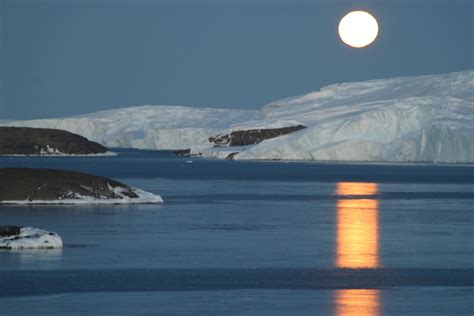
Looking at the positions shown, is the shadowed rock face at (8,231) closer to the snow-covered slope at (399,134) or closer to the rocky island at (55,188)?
the rocky island at (55,188)

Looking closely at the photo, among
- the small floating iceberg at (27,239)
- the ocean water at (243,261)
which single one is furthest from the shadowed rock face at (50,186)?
the small floating iceberg at (27,239)

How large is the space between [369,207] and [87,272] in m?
21.0

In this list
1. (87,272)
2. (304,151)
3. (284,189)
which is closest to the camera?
(87,272)

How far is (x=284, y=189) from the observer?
5384cm

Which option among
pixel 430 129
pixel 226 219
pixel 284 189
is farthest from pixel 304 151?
pixel 226 219

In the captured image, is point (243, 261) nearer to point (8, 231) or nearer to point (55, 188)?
point (8, 231)

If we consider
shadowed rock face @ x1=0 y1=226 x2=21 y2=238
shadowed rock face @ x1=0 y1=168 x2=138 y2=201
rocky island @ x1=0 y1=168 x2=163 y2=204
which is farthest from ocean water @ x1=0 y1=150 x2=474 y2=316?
shadowed rock face @ x1=0 y1=168 x2=138 y2=201

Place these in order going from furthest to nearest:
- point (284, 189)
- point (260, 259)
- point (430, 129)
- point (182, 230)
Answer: point (430, 129), point (284, 189), point (182, 230), point (260, 259)

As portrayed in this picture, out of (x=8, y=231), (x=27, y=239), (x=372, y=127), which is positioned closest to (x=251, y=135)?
(x=372, y=127)

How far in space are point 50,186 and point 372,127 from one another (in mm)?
58241

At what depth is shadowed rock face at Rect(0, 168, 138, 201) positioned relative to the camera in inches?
1455

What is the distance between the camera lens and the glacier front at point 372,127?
8619 cm

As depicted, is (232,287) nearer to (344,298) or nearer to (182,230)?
(344,298)

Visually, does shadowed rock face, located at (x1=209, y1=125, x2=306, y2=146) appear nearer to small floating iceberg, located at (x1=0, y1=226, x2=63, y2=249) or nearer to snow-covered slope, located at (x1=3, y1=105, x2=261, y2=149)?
snow-covered slope, located at (x1=3, y1=105, x2=261, y2=149)
